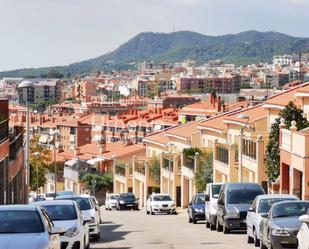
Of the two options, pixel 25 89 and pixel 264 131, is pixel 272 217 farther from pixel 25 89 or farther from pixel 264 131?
pixel 264 131

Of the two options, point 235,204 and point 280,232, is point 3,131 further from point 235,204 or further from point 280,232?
point 280,232

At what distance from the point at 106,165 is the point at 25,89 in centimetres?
6685

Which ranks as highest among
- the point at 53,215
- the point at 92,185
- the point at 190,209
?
the point at 53,215

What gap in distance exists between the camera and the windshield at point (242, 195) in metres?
35.0

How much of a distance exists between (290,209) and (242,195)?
929 centimetres

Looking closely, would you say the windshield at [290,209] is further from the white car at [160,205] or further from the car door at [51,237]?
the white car at [160,205]

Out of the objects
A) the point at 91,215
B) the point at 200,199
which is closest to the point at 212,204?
the point at 91,215

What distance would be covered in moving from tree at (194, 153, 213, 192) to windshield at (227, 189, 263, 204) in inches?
1435

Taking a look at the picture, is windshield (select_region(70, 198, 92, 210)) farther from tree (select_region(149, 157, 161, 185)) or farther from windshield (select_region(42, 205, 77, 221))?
tree (select_region(149, 157, 161, 185))

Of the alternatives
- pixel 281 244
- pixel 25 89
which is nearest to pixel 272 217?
pixel 281 244

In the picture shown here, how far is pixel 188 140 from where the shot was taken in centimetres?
8931

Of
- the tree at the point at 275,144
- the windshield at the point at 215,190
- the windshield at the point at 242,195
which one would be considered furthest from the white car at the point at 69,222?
the tree at the point at 275,144

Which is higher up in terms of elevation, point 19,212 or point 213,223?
point 19,212

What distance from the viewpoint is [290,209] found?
2606 cm
